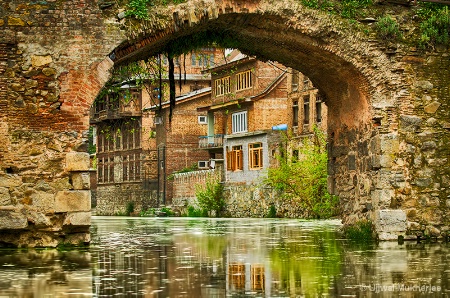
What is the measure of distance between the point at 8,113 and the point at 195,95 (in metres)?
54.2

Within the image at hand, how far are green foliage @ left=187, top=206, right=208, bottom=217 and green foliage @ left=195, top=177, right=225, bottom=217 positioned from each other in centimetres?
25

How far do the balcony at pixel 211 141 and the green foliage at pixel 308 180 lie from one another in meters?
22.0

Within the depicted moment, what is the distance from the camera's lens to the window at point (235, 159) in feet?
184

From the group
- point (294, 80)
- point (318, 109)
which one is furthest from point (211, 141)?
point (318, 109)

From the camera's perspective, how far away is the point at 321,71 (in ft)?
60.1

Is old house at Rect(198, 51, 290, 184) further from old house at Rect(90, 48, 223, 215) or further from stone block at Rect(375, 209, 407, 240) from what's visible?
stone block at Rect(375, 209, 407, 240)

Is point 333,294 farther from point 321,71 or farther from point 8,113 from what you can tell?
point 321,71

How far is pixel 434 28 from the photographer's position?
16781mm

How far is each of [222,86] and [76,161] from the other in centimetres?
4906

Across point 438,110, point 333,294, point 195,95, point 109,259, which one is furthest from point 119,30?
point 195,95

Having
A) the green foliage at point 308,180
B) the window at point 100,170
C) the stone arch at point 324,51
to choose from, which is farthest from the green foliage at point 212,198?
the stone arch at point 324,51

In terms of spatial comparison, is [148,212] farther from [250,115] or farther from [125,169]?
[250,115]

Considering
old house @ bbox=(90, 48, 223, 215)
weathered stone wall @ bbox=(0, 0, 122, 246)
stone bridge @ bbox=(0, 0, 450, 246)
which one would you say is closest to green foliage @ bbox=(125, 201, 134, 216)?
old house @ bbox=(90, 48, 223, 215)

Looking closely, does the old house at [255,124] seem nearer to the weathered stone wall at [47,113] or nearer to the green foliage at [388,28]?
the green foliage at [388,28]
